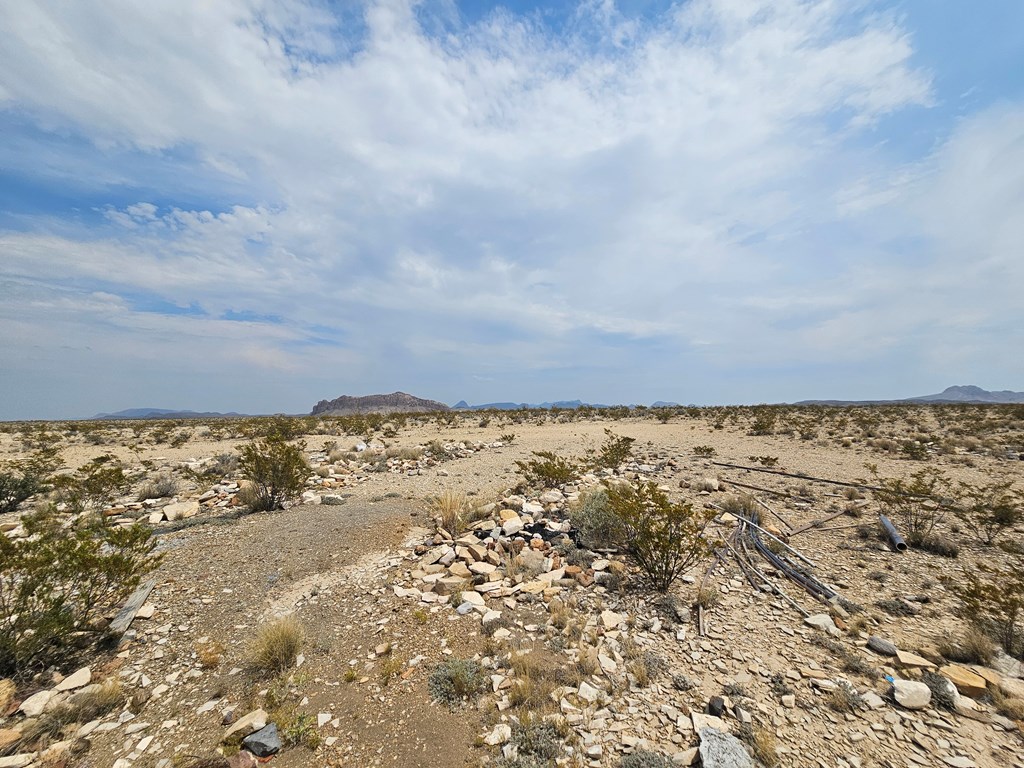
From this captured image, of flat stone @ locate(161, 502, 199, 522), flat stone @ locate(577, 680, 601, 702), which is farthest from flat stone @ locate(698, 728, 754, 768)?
flat stone @ locate(161, 502, 199, 522)

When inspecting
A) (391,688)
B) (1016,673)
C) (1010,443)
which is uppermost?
(1010,443)

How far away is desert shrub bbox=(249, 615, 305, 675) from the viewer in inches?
184

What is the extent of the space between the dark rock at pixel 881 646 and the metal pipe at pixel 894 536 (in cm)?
355

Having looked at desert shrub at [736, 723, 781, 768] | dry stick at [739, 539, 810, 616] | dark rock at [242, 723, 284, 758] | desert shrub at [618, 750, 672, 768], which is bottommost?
dark rock at [242, 723, 284, 758]

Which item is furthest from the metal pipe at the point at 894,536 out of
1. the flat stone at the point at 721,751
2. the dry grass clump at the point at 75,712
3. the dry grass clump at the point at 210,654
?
the dry grass clump at the point at 75,712

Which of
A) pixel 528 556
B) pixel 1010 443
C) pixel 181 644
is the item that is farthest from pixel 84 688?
pixel 1010 443

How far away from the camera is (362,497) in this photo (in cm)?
1132

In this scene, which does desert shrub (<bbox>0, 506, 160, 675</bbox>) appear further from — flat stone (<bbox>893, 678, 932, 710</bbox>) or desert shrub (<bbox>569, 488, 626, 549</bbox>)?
flat stone (<bbox>893, 678, 932, 710</bbox>)

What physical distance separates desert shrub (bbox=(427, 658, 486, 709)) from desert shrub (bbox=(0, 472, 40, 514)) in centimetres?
1302

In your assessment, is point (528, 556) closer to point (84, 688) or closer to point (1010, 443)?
point (84, 688)

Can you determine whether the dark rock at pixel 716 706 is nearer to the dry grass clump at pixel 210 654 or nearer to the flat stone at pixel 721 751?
the flat stone at pixel 721 751

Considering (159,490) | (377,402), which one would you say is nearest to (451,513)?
(159,490)

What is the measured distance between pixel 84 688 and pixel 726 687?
6572 mm

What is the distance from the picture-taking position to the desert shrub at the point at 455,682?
14.0ft
